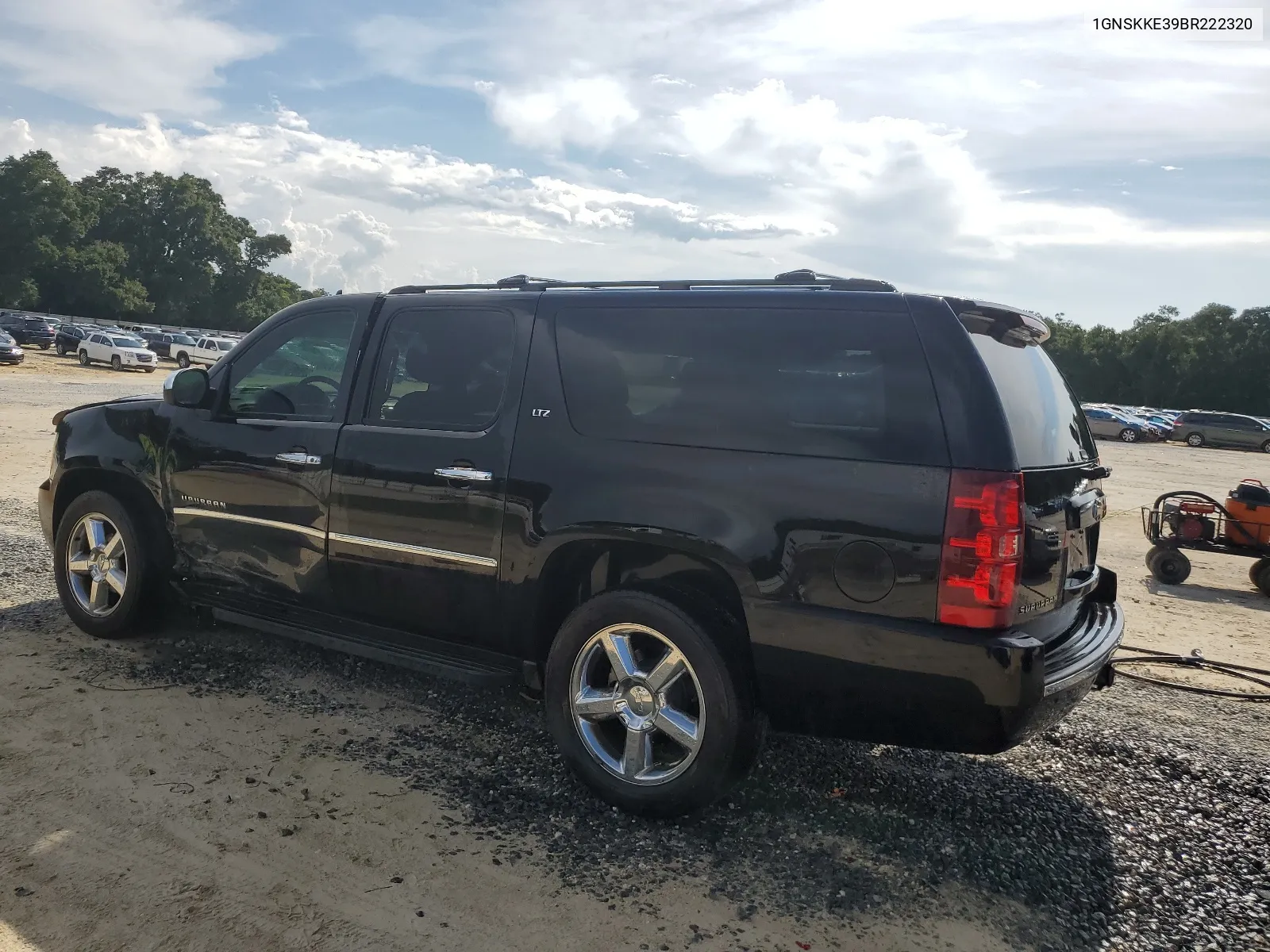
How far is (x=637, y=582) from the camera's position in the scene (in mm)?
3707

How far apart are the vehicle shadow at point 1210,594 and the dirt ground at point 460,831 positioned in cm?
460

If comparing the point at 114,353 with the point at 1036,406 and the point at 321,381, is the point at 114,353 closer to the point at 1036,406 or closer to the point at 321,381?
the point at 321,381

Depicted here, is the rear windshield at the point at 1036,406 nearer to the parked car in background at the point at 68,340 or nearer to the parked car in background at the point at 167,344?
the parked car in background at the point at 68,340

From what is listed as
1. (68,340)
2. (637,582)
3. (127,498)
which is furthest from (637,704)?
(68,340)

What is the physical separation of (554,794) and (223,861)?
1.18 m

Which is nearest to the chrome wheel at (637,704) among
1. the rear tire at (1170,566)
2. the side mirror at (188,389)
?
the side mirror at (188,389)

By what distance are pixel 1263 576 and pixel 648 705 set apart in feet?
28.0

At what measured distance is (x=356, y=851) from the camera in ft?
10.7

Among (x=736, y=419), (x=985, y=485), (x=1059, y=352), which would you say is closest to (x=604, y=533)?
(x=736, y=419)

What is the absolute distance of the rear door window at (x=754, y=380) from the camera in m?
3.24

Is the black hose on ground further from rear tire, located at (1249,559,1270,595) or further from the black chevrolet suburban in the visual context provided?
rear tire, located at (1249,559,1270,595)

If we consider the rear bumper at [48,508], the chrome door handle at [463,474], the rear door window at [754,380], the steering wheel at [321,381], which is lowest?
the rear bumper at [48,508]

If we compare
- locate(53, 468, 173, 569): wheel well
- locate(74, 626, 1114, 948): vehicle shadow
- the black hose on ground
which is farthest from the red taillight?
locate(53, 468, 173, 569): wheel well

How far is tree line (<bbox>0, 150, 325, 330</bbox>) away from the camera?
73.7 meters
